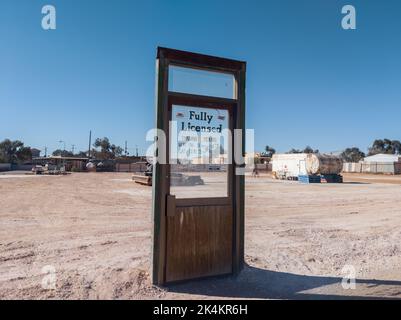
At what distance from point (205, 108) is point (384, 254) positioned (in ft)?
15.3

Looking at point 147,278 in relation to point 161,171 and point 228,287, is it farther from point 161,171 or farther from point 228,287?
point 161,171

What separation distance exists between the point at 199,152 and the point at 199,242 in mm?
1310

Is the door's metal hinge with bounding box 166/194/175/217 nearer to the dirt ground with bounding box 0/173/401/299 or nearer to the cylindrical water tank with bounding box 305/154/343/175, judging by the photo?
the dirt ground with bounding box 0/173/401/299

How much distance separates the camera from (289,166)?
127ft

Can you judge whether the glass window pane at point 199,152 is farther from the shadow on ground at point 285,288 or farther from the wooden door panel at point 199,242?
the shadow on ground at point 285,288

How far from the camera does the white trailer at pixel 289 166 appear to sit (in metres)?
36.5

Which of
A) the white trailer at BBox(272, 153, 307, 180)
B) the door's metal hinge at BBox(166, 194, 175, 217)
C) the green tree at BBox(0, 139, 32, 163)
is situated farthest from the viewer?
the green tree at BBox(0, 139, 32, 163)

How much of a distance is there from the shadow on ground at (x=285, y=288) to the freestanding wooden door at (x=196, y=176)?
0.72ft

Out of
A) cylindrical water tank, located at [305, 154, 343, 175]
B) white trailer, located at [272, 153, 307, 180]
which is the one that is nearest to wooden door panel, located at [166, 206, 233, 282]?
cylindrical water tank, located at [305, 154, 343, 175]

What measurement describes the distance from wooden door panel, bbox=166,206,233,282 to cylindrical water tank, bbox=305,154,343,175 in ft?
98.8

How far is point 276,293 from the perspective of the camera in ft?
16.0

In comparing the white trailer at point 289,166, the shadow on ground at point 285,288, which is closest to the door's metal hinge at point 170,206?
the shadow on ground at point 285,288

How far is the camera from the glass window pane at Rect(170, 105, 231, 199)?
17.1 feet
